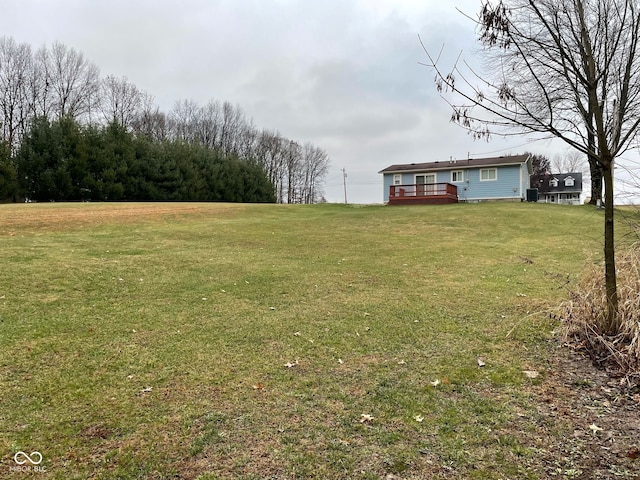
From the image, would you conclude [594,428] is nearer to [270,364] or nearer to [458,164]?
[270,364]

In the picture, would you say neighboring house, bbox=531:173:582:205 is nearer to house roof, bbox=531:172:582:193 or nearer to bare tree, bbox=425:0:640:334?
house roof, bbox=531:172:582:193

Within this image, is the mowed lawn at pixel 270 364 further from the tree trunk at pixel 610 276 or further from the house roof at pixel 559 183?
the house roof at pixel 559 183

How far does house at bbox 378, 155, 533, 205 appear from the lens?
987 inches

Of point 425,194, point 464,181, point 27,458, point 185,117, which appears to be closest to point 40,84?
point 185,117

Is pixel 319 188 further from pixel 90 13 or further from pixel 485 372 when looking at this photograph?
pixel 485 372

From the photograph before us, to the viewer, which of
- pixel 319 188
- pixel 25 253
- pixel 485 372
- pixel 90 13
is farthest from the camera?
pixel 319 188

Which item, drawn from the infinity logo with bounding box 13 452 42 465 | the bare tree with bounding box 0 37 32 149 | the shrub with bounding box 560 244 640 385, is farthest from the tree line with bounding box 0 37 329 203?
the shrub with bounding box 560 244 640 385

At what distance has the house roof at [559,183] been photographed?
160 ft

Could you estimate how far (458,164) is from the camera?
97.0ft

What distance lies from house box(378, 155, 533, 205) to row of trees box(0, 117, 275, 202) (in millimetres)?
17311

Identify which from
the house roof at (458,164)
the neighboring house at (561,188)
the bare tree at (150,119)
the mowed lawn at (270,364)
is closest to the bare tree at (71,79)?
the bare tree at (150,119)

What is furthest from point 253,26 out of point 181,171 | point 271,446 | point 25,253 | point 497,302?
point 181,171

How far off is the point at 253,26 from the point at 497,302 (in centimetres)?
1228

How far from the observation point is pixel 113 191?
28.0 m
